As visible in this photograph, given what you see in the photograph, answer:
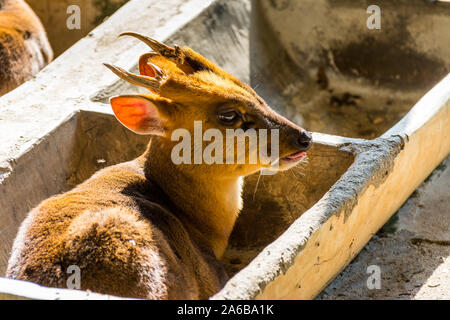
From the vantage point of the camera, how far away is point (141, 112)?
4.18m

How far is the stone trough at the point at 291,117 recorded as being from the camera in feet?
13.7

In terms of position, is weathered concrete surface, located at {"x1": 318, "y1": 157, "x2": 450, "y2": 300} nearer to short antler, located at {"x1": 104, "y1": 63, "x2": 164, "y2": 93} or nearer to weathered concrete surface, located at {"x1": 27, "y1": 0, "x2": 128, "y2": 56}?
short antler, located at {"x1": 104, "y1": 63, "x2": 164, "y2": 93}

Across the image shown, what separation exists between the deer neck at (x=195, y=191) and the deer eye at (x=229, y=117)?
0.36 meters

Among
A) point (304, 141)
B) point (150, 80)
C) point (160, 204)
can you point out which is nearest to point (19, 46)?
point (150, 80)

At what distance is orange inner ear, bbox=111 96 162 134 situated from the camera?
412 cm

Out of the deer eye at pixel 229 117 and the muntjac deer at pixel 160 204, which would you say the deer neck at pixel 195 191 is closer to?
the muntjac deer at pixel 160 204

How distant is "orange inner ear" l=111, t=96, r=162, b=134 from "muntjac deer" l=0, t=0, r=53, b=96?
2558 millimetres

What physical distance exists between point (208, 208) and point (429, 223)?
165 centimetres

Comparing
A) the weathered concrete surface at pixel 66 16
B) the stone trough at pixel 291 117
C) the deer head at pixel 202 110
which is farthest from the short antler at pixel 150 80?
the weathered concrete surface at pixel 66 16

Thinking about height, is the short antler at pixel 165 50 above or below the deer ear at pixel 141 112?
above

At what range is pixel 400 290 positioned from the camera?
14.5ft

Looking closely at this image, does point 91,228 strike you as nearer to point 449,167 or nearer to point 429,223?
point 429,223

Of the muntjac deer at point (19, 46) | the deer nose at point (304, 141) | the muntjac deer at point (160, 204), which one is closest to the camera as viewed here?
the muntjac deer at point (160, 204)
